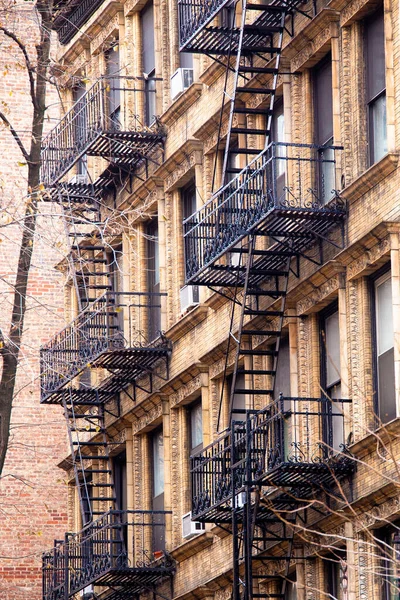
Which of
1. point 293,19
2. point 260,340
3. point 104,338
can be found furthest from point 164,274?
point 293,19

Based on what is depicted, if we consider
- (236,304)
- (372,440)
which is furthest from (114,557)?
(372,440)

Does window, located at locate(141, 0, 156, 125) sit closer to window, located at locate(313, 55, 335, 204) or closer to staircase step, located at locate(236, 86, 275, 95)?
staircase step, located at locate(236, 86, 275, 95)

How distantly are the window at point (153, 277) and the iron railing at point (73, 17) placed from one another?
4.95m

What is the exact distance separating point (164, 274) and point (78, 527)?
7476 mm

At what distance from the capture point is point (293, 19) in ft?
83.0

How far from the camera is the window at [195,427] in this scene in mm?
29703

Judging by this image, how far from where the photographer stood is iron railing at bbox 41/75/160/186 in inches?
1225

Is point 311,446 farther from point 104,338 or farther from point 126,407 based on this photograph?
point 126,407

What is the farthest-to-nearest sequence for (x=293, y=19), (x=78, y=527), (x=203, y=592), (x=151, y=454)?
(x=78, y=527)
(x=151, y=454)
(x=203, y=592)
(x=293, y=19)

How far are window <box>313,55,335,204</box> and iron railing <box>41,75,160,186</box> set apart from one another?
6.17 meters

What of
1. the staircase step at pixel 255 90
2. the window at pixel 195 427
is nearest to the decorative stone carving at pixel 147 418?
the window at pixel 195 427

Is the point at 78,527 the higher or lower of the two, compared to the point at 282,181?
lower

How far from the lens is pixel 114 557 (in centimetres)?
3002

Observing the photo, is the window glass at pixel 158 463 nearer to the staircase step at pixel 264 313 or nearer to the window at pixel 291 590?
the window at pixel 291 590
